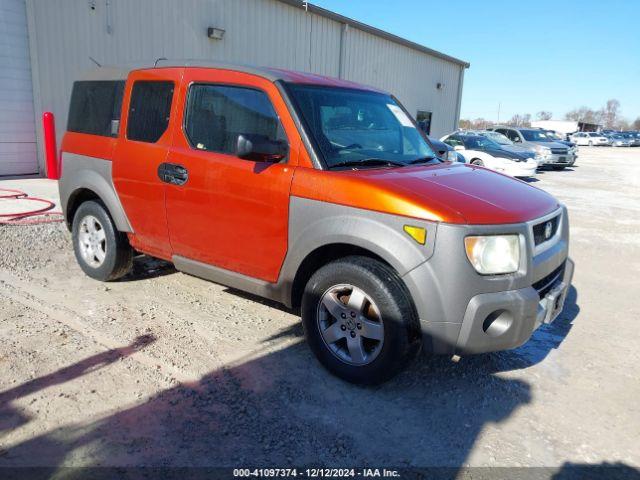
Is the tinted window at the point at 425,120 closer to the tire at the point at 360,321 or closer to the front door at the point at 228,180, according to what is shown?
the front door at the point at 228,180

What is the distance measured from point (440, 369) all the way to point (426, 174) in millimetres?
1344

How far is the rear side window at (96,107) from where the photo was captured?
4504mm

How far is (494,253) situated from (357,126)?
144 centimetres

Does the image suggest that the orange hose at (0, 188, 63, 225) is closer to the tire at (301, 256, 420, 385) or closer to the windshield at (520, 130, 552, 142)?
the tire at (301, 256, 420, 385)

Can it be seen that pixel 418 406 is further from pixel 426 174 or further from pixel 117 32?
pixel 117 32

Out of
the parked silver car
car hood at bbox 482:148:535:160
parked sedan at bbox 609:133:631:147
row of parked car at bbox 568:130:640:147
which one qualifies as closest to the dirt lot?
car hood at bbox 482:148:535:160

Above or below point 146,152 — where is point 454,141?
below

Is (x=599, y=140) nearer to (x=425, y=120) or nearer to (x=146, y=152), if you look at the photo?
(x=425, y=120)

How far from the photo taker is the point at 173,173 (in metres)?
3.94

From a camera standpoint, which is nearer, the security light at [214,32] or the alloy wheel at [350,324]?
the alloy wheel at [350,324]

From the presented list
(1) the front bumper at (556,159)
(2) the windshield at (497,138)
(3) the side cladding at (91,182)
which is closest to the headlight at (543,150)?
(1) the front bumper at (556,159)

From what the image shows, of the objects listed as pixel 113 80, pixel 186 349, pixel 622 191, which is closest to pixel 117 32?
pixel 113 80

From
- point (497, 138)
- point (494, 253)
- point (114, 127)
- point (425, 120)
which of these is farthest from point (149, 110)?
point (425, 120)

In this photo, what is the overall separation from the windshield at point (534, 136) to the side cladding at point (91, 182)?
62.2 feet
